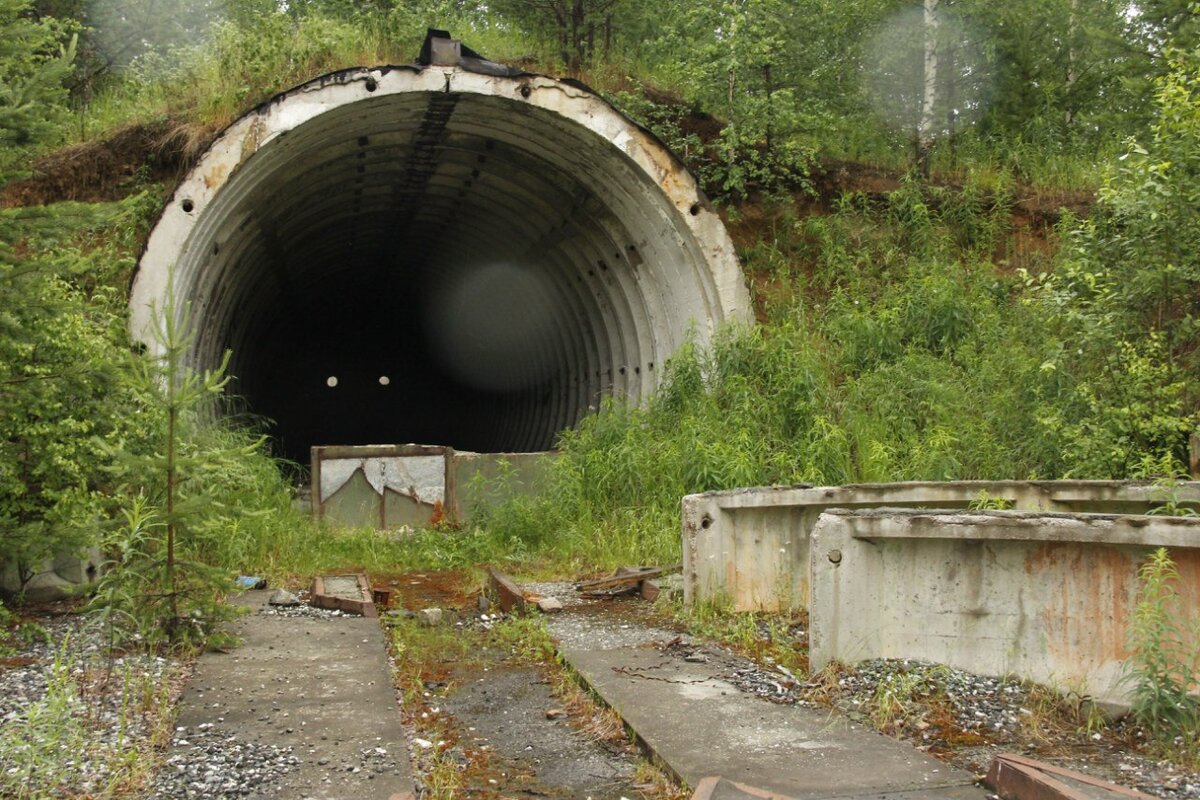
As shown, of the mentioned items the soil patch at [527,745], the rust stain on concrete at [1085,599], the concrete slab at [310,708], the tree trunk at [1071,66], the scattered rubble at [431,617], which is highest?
the tree trunk at [1071,66]

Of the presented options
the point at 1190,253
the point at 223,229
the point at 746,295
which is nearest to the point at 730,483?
the point at 746,295

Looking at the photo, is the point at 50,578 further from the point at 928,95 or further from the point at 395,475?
the point at 928,95

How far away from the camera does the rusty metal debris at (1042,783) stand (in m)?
3.35

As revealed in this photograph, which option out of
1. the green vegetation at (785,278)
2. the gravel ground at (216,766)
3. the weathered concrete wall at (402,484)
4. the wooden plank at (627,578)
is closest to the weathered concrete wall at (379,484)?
the weathered concrete wall at (402,484)

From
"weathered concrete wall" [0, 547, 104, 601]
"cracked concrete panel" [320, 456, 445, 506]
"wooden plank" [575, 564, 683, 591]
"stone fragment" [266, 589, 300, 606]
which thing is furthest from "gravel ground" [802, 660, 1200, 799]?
"cracked concrete panel" [320, 456, 445, 506]

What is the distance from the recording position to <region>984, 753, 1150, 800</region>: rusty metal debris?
3.35 meters

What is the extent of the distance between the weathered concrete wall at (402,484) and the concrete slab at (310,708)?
4.81 metres

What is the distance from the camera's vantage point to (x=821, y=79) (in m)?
15.5

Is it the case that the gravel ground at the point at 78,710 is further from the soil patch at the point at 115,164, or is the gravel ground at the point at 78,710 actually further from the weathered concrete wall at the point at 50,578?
the soil patch at the point at 115,164

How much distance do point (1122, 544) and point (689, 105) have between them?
10.2m

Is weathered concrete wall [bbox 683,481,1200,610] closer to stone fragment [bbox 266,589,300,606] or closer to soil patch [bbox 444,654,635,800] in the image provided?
soil patch [bbox 444,654,635,800]

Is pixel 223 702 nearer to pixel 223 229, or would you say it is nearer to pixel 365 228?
pixel 223 229

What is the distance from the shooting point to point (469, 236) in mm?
14969

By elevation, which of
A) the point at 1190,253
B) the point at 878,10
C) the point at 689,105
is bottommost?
the point at 1190,253
